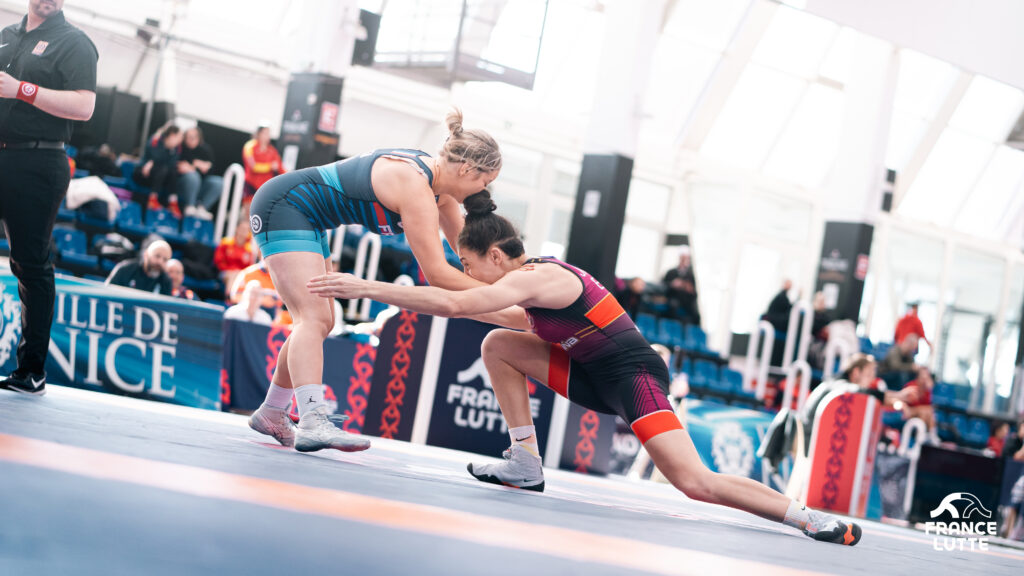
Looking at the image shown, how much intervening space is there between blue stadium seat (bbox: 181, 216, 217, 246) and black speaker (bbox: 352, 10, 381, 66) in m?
2.55

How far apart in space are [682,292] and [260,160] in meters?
6.85

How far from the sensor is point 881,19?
23.9 feet

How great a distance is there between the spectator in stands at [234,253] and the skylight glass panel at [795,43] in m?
11.2

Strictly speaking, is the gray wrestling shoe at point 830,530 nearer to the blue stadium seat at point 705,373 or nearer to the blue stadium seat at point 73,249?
the blue stadium seat at point 73,249

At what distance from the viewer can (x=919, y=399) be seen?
12.6 meters

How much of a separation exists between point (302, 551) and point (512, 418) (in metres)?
2.33

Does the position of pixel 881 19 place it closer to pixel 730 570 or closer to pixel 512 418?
pixel 512 418

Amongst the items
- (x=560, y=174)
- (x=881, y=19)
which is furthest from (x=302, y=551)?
(x=560, y=174)

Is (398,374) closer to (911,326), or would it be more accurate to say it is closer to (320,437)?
(320,437)

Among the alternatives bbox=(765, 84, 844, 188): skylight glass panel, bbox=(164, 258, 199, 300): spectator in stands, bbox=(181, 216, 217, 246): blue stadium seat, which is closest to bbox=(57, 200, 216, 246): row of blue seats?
bbox=(181, 216, 217, 246): blue stadium seat

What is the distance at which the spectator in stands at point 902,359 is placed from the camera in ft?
Result: 42.6

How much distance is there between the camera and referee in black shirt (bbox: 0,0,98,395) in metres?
3.74

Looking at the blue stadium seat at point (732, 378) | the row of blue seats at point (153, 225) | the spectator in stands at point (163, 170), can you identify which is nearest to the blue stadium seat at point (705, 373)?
the blue stadium seat at point (732, 378)

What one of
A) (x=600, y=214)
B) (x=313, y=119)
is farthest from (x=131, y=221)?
(x=600, y=214)
